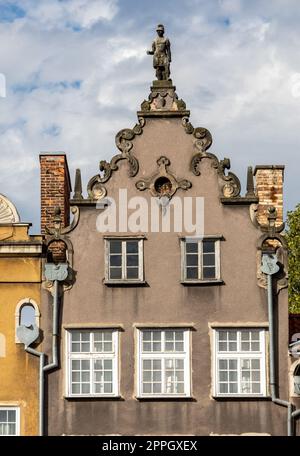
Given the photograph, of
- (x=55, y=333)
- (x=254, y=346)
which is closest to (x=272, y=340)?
(x=254, y=346)

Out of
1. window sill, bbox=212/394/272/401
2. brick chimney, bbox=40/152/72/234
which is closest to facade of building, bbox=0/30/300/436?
window sill, bbox=212/394/272/401

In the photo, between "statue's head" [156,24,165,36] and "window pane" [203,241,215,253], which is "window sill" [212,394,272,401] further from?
"statue's head" [156,24,165,36]

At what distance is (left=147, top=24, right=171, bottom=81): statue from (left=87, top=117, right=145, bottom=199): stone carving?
5.87 feet

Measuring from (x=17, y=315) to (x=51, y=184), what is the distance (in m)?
4.01

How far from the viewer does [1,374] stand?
36.8 meters

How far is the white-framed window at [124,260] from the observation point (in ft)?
122

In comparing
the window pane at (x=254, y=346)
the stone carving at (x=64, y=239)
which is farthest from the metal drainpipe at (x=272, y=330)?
the stone carving at (x=64, y=239)

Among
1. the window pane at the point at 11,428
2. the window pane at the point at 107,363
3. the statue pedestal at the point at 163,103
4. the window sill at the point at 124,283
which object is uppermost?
the statue pedestal at the point at 163,103

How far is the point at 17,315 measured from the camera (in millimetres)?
37125

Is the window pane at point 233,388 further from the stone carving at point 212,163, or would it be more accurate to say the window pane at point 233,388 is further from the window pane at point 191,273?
the stone carving at point 212,163

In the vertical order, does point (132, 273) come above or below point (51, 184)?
below

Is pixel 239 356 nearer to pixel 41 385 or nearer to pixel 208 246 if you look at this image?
pixel 208 246

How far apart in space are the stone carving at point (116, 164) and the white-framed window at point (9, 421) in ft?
19.3

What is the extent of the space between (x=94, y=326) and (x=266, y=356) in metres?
4.43
